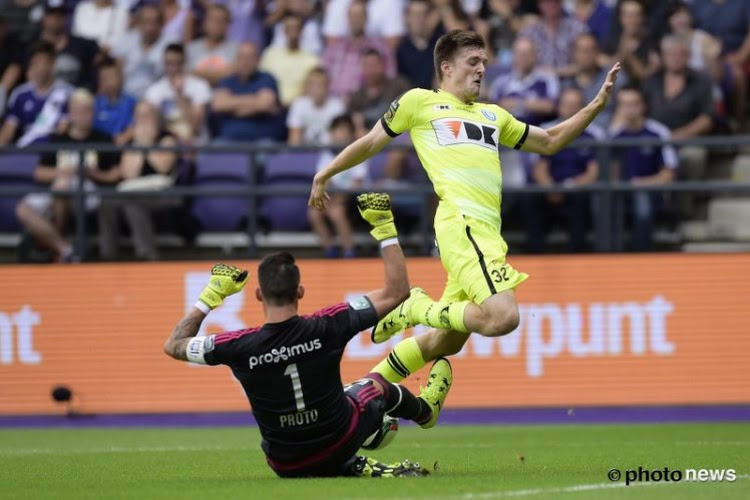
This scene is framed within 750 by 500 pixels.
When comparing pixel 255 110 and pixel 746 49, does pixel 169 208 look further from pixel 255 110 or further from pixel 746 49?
pixel 746 49

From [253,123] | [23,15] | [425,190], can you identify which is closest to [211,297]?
[425,190]

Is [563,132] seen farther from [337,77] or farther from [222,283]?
[337,77]

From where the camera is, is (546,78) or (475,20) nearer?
(546,78)

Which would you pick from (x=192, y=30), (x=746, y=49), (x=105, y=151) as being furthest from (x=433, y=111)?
(x=192, y=30)

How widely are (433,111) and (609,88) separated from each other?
115 cm

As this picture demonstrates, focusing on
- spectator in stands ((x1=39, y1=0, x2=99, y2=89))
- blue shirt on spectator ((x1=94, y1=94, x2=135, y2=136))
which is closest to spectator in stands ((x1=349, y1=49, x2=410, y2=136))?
blue shirt on spectator ((x1=94, y1=94, x2=135, y2=136))

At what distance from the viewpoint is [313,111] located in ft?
54.2

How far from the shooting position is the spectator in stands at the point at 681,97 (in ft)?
51.7

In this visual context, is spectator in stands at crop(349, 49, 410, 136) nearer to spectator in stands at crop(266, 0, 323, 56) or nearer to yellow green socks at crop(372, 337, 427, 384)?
spectator in stands at crop(266, 0, 323, 56)

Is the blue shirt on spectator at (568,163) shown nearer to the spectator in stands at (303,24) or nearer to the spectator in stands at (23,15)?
the spectator in stands at (303,24)

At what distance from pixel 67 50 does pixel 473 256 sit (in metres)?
10.6

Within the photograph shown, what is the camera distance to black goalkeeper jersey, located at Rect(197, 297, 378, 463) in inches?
298

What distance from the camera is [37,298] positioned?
599 inches

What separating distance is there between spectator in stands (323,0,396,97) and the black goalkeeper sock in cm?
886
